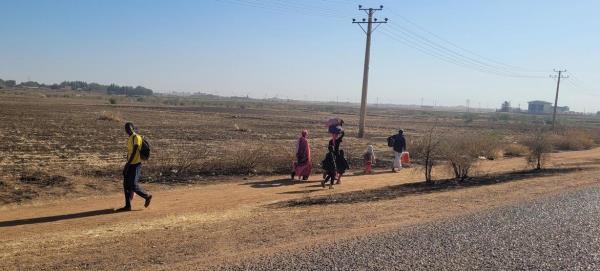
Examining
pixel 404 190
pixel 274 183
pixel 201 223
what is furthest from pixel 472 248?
pixel 274 183

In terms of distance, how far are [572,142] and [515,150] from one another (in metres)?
11.0

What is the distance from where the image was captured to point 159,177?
15758 mm

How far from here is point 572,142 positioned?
129ft

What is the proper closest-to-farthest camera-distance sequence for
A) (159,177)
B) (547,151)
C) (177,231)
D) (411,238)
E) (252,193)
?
(411,238), (177,231), (252,193), (159,177), (547,151)

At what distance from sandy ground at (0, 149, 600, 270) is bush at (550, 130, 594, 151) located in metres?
25.9

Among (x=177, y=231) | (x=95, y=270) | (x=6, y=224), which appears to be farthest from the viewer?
(x=6, y=224)

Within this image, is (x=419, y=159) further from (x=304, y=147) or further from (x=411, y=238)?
(x=411, y=238)

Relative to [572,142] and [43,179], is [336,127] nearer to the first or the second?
[43,179]

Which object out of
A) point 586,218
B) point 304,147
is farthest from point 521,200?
point 304,147

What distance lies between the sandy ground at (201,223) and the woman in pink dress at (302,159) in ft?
3.93

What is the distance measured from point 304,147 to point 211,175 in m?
3.15

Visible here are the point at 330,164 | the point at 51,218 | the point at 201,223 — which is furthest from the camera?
the point at 330,164

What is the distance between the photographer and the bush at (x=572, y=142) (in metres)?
38.5

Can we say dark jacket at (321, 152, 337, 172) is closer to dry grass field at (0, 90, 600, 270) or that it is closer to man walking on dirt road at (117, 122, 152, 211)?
dry grass field at (0, 90, 600, 270)
